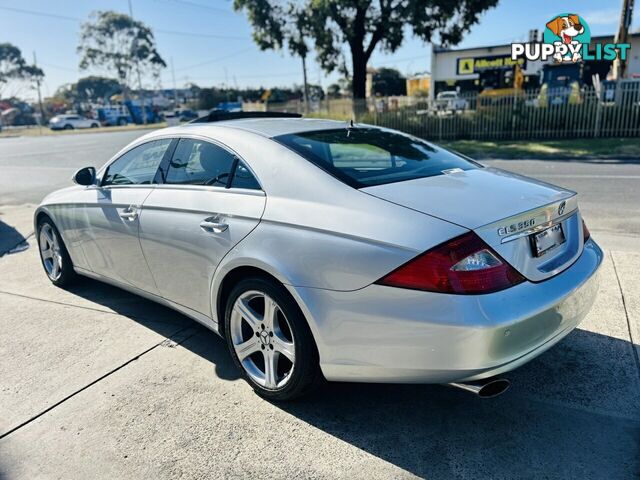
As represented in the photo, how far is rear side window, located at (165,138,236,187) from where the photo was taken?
3195 mm

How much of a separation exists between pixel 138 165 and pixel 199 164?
0.82m

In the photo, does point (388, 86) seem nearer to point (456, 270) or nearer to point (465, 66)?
point (465, 66)

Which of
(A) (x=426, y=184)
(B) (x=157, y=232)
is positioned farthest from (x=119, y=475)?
(A) (x=426, y=184)

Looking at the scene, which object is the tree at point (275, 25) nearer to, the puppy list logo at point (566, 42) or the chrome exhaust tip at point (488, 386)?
the puppy list logo at point (566, 42)

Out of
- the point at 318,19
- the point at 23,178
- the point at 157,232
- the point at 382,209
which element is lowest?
the point at 23,178

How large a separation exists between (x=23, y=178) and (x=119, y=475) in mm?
14725

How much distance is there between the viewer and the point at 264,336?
2.87 meters

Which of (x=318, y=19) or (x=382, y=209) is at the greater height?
(x=318, y=19)

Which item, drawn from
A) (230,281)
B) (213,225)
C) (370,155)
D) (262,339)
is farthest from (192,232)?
(370,155)

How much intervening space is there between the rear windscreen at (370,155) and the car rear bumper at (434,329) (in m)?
0.66

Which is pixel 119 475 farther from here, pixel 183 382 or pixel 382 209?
pixel 382 209

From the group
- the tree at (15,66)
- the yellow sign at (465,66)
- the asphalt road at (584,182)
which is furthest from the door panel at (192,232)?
the tree at (15,66)

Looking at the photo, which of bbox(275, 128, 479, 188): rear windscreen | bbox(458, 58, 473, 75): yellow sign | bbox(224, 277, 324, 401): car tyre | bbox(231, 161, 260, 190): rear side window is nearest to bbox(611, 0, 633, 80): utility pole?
bbox(275, 128, 479, 188): rear windscreen

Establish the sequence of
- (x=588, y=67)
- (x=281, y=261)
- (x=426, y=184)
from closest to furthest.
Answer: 1. (x=281, y=261)
2. (x=426, y=184)
3. (x=588, y=67)
